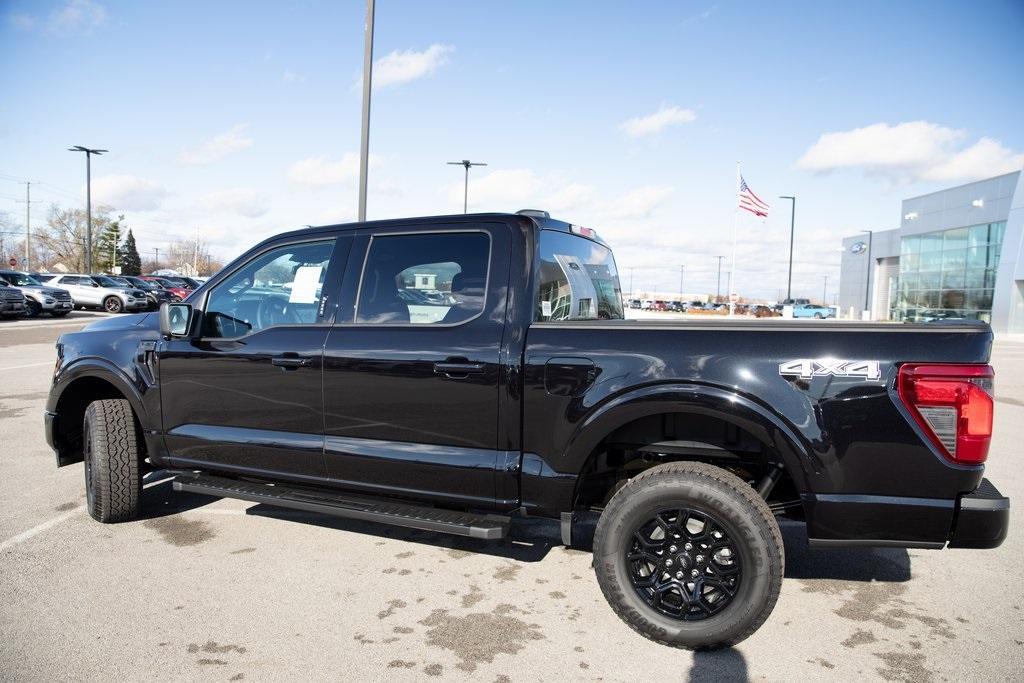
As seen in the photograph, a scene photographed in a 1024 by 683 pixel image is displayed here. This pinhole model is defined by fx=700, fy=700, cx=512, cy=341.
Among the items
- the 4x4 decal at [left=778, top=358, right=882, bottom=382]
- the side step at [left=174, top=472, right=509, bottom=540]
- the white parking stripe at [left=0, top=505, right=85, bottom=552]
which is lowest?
the white parking stripe at [left=0, top=505, right=85, bottom=552]

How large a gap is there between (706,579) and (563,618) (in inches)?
28.9

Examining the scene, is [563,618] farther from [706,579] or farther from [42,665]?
[42,665]

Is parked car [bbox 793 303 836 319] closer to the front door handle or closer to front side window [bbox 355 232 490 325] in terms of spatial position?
front side window [bbox 355 232 490 325]

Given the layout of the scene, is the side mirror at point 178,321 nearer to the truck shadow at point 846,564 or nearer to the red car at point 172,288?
the truck shadow at point 846,564

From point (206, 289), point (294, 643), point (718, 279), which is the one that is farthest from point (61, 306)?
point (718, 279)

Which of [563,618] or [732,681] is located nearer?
[732,681]

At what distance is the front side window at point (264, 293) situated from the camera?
407cm

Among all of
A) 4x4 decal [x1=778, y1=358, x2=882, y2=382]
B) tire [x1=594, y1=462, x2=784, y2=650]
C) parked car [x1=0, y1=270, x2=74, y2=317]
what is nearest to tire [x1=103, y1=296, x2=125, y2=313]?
parked car [x1=0, y1=270, x2=74, y2=317]

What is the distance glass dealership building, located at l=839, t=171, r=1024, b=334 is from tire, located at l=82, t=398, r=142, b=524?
3801 cm

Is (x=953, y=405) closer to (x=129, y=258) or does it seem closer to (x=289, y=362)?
(x=289, y=362)

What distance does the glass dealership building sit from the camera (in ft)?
108

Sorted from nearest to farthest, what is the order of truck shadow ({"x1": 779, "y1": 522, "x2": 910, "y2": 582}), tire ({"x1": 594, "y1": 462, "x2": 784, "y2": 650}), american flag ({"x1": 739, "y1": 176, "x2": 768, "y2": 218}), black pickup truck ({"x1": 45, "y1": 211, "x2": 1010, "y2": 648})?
black pickup truck ({"x1": 45, "y1": 211, "x2": 1010, "y2": 648}), tire ({"x1": 594, "y1": 462, "x2": 784, "y2": 650}), truck shadow ({"x1": 779, "y1": 522, "x2": 910, "y2": 582}), american flag ({"x1": 739, "y1": 176, "x2": 768, "y2": 218})

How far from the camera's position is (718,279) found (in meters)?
111

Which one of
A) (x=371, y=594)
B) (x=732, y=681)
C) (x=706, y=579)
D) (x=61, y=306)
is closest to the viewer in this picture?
(x=732, y=681)
